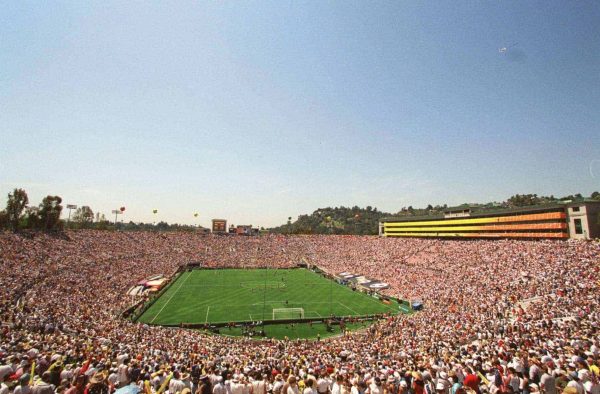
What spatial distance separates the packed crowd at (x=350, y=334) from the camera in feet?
33.4

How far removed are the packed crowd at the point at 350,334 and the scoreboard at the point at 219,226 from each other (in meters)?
29.2

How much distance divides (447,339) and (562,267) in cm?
2209

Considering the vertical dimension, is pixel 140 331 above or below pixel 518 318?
below

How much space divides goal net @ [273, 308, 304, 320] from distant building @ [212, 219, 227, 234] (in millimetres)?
62426

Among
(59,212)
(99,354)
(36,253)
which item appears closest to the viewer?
(99,354)

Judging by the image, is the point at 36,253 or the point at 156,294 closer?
the point at 156,294

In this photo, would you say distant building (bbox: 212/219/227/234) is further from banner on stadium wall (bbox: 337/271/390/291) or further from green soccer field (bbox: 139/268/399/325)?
banner on stadium wall (bbox: 337/271/390/291)

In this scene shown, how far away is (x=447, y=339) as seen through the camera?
22.3 meters

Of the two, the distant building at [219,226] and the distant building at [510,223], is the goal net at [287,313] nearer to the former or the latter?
the distant building at [510,223]

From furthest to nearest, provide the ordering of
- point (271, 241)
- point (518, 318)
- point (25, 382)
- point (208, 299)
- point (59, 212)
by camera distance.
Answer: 1. point (271, 241)
2. point (59, 212)
3. point (208, 299)
4. point (518, 318)
5. point (25, 382)

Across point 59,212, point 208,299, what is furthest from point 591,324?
point 59,212

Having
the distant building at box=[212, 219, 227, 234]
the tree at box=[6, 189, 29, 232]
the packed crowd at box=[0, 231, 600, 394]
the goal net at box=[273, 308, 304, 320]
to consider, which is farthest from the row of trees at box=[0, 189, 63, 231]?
the goal net at box=[273, 308, 304, 320]

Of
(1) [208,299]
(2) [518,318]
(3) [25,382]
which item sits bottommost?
(1) [208,299]

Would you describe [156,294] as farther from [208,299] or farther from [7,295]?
[7,295]
